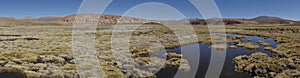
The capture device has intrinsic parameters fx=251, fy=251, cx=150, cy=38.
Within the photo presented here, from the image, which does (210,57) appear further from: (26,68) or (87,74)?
(26,68)

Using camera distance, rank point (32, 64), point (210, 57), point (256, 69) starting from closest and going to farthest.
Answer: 1. point (256, 69)
2. point (32, 64)
3. point (210, 57)

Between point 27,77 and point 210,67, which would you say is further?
point 210,67

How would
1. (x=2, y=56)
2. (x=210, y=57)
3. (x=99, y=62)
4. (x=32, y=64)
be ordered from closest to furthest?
(x=32, y=64) → (x=99, y=62) → (x=2, y=56) → (x=210, y=57)

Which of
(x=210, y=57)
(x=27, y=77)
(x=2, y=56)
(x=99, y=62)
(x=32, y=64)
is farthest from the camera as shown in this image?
(x=210, y=57)

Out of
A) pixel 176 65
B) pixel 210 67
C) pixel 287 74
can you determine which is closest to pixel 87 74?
pixel 176 65

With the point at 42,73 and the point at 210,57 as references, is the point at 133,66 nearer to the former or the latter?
the point at 42,73

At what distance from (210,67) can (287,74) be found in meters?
6.37

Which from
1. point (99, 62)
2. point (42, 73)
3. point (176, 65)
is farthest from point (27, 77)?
point (176, 65)

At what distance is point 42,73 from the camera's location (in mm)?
19141

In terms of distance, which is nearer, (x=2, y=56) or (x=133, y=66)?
(x=133, y=66)

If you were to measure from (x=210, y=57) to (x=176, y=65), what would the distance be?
24.7 ft

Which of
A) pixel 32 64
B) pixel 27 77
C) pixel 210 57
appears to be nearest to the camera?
pixel 27 77

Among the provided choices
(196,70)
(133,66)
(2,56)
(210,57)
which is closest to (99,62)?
(133,66)

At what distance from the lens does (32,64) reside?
22.4 m
